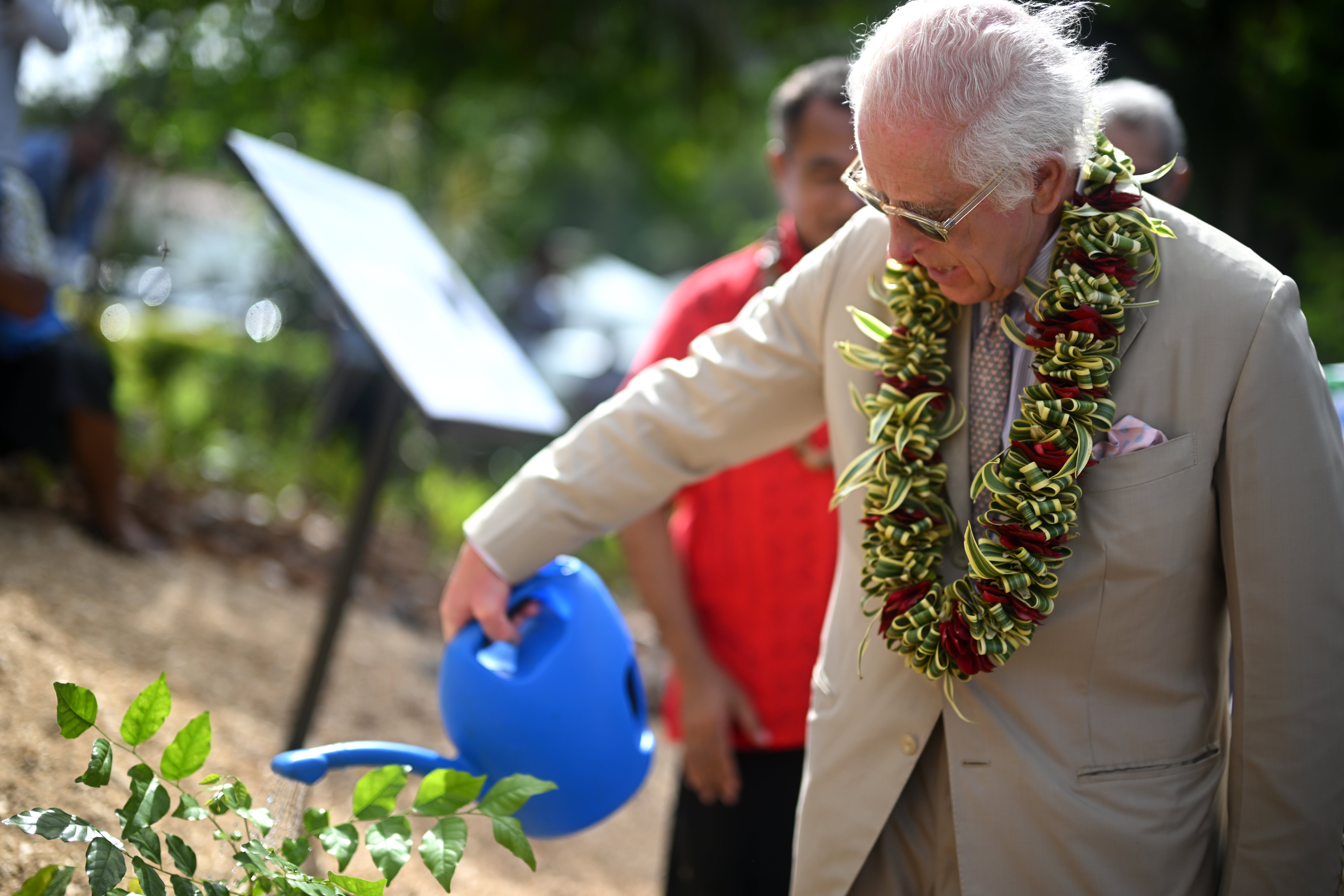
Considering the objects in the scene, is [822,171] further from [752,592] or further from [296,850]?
[296,850]

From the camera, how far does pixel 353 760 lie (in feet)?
5.84

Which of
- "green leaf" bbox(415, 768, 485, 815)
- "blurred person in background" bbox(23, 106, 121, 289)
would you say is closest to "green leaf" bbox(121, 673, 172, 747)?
"green leaf" bbox(415, 768, 485, 815)

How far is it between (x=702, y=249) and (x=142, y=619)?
33.5 m

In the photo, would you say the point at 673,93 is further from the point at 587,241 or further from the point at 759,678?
the point at 587,241

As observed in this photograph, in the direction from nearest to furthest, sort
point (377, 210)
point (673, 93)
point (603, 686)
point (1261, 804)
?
point (1261, 804) < point (603, 686) < point (377, 210) < point (673, 93)

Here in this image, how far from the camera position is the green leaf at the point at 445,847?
1.51 meters

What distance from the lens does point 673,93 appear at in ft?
29.0

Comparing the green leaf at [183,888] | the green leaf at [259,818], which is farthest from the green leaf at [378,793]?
the green leaf at [183,888]

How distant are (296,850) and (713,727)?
1195 mm

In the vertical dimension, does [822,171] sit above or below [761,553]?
above

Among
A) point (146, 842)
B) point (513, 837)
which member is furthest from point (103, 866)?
point (513, 837)

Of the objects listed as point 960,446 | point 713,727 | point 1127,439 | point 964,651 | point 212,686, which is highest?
point 1127,439

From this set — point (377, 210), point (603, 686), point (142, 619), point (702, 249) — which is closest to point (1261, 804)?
point (603, 686)

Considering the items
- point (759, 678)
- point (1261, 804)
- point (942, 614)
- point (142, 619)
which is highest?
point (942, 614)
